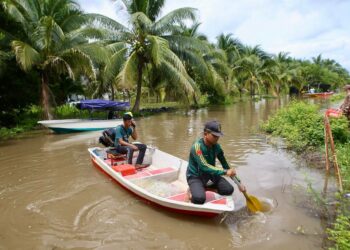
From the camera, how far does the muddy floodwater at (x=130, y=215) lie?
14.6 ft

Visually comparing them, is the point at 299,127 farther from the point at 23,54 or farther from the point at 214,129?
the point at 23,54

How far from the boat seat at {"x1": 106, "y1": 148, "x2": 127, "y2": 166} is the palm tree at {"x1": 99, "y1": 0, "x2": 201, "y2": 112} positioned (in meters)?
11.5

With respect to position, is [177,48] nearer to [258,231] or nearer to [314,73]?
[258,231]

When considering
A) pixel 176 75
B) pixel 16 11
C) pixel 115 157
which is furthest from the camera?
pixel 176 75

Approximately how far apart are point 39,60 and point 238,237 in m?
13.9

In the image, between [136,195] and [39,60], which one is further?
[39,60]

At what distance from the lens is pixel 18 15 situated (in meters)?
14.4

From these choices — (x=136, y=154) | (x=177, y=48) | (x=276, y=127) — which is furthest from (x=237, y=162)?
(x=177, y=48)

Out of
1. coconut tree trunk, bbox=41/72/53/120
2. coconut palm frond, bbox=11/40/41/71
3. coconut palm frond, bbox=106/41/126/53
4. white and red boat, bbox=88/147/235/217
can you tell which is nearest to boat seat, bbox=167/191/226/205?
white and red boat, bbox=88/147/235/217

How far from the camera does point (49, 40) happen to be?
1492cm

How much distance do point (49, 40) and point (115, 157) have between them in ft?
31.8

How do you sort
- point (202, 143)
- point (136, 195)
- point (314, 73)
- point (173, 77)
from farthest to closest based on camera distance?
point (314, 73) → point (173, 77) → point (136, 195) → point (202, 143)

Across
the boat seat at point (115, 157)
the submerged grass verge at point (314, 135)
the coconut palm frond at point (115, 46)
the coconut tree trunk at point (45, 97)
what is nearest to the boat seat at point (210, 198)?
the submerged grass verge at point (314, 135)

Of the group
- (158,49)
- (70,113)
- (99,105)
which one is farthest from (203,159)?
(70,113)
